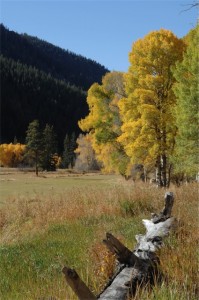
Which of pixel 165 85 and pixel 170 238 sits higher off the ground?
pixel 165 85

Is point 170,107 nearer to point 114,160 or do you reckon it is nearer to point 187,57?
point 187,57

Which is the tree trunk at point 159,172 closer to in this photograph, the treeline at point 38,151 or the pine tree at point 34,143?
the treeline at point 38,151

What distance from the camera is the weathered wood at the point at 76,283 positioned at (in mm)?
3311

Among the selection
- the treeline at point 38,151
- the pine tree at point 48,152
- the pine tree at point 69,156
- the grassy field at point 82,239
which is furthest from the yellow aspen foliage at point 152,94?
the pine tree at point 69,156

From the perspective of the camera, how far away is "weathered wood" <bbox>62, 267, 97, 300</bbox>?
3.31m

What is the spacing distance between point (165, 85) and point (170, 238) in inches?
733

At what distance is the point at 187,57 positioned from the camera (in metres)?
21.6

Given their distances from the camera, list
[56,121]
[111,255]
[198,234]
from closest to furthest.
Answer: [111,255], [198,234], [56,121]

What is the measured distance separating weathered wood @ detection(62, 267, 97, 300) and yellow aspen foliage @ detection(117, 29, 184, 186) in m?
20.3

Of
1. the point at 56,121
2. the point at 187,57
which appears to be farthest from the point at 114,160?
the point at 56,121

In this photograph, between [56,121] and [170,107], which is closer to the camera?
[170,107]

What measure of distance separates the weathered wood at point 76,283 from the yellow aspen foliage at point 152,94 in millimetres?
20287

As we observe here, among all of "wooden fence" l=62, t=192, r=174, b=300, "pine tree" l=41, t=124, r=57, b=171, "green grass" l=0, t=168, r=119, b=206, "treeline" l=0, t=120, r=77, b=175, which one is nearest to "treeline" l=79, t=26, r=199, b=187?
"green grass" l=0, t=168, r=119, b=206

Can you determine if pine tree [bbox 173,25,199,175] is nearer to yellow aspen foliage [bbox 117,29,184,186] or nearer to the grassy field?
yellow aspen foliage [bbox 117,29,184,186]
